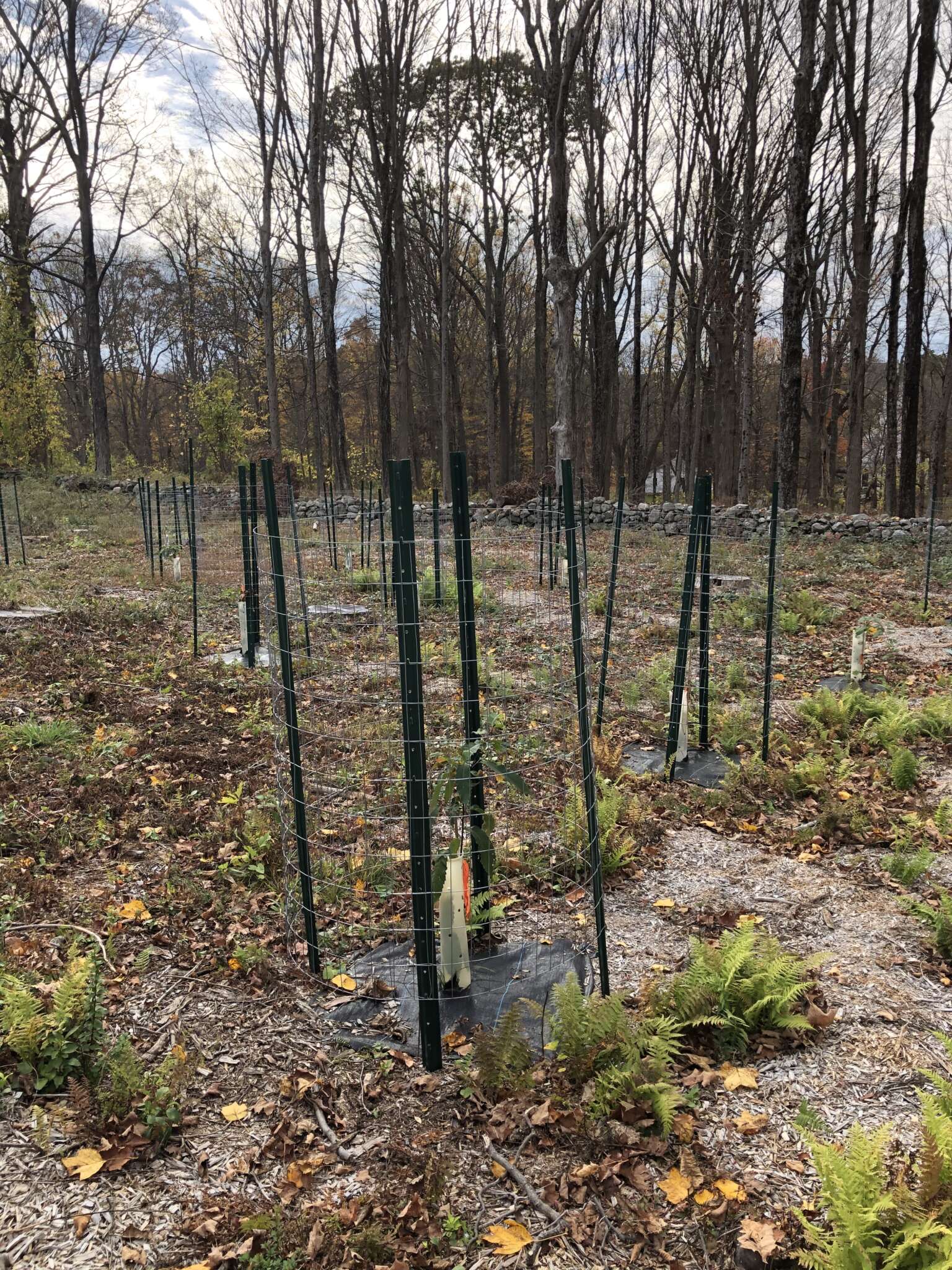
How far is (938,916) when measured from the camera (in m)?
3.53

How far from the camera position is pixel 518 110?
2236cm

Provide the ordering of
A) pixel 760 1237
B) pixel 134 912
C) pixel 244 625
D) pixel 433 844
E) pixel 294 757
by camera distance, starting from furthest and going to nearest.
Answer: pixel 244 625 → pixel 433 844 → pixel 134 912 → pixel 294 757 → pixel 760 1237

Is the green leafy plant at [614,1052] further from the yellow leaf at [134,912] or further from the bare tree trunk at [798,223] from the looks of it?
the bare tree trunk at [798,223]

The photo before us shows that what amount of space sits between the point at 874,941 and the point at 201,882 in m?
3.19

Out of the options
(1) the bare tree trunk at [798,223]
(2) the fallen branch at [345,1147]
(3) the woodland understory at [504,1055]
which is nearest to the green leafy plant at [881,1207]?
(3) the woodland understory at [504,1055]

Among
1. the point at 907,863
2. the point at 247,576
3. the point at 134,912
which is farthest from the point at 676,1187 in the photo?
the point at 247,576

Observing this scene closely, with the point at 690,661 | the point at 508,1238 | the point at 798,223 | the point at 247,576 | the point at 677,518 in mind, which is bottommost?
the point at 508,1238

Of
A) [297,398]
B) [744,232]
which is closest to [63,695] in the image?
[744,232]

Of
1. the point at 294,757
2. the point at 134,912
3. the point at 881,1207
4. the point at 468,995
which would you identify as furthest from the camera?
the point at 134,912

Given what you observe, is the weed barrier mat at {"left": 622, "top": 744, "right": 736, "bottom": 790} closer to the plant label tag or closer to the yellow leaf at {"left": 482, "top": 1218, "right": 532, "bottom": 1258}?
the yellow leaf at {"left": 482, "top": 1218, "right": 532, "bottom": 1258}

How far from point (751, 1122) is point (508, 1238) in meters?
0.87

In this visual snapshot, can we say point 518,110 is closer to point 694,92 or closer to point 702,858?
point 694,92

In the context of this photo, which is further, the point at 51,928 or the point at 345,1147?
the point at 51,928

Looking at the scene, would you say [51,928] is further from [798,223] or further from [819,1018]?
[798,223]
